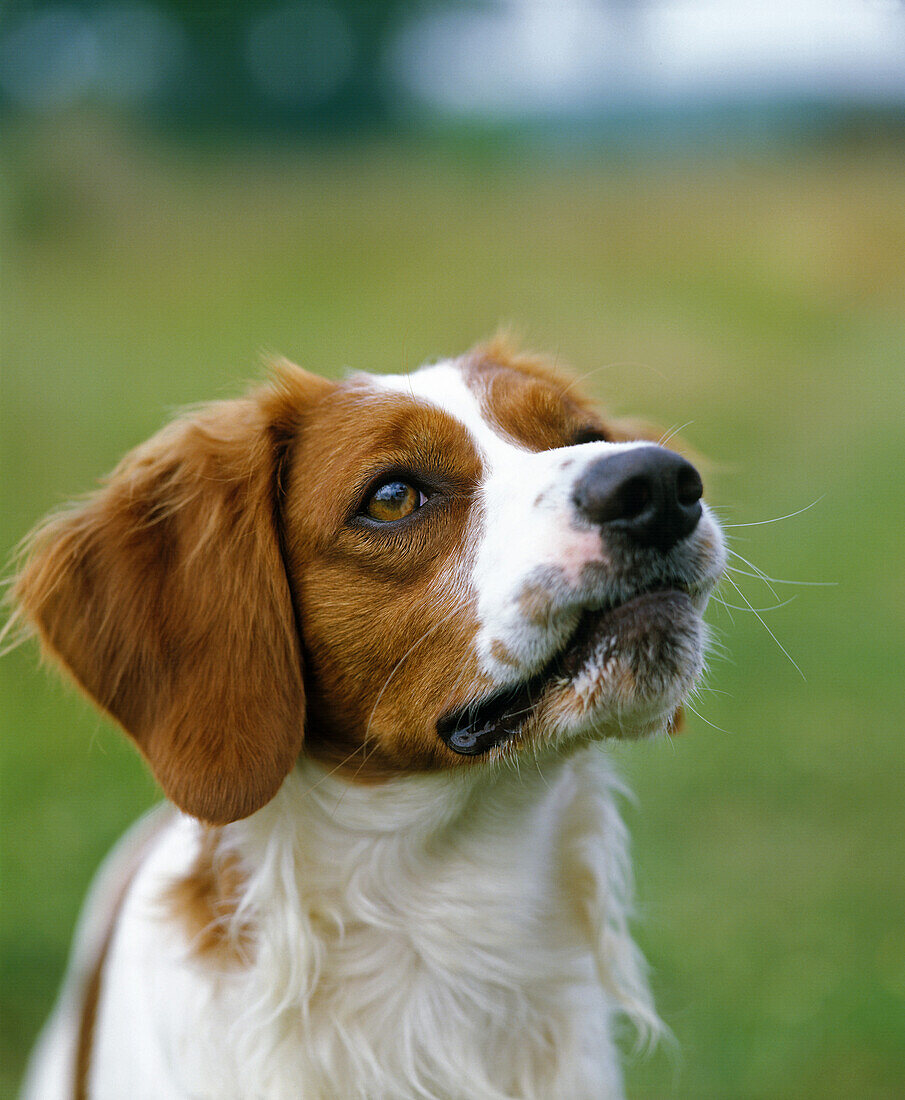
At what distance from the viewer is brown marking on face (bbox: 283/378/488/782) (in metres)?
2.33

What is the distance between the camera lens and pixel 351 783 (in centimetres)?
250

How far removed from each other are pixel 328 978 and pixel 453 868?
1.23 ft

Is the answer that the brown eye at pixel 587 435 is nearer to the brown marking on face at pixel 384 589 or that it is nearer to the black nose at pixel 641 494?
the brown marking on face at pixel 384 589

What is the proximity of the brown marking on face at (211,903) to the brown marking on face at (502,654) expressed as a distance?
881mm

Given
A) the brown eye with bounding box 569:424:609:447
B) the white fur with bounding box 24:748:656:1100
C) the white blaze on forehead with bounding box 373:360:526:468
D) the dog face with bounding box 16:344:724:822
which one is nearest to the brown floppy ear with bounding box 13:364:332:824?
the dog face with bounding box 16:344:724:822

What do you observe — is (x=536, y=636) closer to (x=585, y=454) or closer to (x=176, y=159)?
(x=585, y=454)

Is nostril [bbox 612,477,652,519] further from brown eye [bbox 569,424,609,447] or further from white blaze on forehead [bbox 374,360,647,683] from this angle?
brown eye [bbox 569,424,609,447]

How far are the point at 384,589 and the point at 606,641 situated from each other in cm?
54

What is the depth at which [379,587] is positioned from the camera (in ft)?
8.00

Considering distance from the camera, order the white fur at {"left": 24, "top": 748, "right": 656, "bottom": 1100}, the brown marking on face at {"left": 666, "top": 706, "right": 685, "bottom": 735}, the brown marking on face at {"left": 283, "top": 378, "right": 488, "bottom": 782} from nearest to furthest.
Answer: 1. the brown marking on face at {"left": 283, "top": 378, "right": 488, "bottom": 782}
2. the white fur at {"left": 24, "top": 748, "right": 656, "bottom": 1100}
3. the brown marking on face at {"left": 666, "top": 706, "right": 685, "bottom": 735}

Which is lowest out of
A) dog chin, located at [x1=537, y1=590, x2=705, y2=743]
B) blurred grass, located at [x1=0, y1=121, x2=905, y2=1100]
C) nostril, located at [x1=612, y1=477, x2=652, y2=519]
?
blurred grass, located at [x1=0, y1=121, x2=905, y2=1100]

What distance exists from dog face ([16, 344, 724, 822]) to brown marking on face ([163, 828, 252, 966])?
30 centimetres

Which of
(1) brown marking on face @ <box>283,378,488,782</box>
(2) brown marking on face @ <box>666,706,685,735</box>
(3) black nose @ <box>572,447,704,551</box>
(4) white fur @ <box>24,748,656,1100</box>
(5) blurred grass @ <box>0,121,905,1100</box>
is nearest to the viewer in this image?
(3) black nose @ <box>572,447,704,551</box>

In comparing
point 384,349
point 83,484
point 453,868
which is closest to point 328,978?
point 453,868
